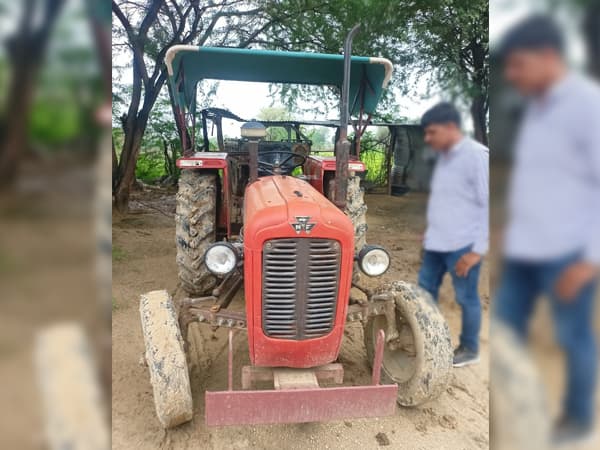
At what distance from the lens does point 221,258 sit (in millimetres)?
2102

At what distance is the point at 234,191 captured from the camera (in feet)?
11.3

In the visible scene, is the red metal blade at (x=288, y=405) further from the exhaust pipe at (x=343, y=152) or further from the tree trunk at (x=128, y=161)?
the tree trunk at (x=128, y=161)

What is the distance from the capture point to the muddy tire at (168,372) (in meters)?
1.91

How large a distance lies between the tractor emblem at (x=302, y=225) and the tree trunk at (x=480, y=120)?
1.05m

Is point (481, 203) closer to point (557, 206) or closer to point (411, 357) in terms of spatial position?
point (557, 206)

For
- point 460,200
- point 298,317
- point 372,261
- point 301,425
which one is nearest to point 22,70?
point 460,200

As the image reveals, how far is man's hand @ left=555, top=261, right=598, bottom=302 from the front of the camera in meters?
0.62

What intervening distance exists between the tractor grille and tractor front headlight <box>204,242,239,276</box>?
1.02 feet

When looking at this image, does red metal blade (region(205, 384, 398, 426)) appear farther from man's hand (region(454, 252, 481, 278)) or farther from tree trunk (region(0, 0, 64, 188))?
tree trunk (region(0, 0, 64, 188))

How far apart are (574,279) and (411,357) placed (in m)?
1.93

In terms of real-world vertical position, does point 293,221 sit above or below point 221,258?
above

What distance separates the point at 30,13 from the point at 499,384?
3.29 ft

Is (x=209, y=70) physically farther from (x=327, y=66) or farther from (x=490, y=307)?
(x=490, y=307)

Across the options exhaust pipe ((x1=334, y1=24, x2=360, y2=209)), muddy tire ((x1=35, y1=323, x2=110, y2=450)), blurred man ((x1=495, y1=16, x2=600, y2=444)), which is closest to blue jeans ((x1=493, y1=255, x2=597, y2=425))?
blurred man ((x1=495, y1=16, x2=600, y2=444))
